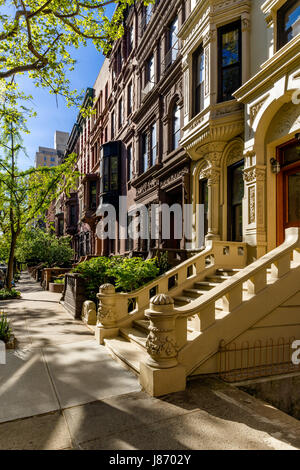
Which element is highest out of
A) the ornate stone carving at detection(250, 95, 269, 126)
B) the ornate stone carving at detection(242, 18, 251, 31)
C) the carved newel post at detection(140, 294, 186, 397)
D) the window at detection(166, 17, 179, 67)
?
the window at detection(166, 17, 179, 67)

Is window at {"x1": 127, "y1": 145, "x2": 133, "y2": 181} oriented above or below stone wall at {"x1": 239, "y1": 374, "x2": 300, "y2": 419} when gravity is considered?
above

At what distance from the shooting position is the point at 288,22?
734 cm

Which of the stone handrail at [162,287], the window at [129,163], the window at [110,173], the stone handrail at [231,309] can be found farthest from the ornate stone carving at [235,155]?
the window at [110,173]

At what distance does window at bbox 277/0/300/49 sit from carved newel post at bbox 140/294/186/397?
7352 mm

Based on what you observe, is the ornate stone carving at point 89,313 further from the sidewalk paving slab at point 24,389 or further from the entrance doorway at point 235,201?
the entrance doorway at point 235,201

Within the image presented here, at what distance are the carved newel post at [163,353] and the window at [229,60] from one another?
24.8ft

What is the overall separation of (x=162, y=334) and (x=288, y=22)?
8.20 metres

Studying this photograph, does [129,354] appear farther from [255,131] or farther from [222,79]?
[222,79]

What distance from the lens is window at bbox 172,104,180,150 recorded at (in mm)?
12406

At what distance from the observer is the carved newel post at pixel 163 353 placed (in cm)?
409

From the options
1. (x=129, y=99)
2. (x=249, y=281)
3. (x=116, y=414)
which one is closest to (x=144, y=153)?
(x=129, y=99)

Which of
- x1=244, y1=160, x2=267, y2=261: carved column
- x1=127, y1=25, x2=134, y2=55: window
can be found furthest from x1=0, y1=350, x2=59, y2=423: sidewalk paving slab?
x1=127, y1=25, x2=134, y2=55: window

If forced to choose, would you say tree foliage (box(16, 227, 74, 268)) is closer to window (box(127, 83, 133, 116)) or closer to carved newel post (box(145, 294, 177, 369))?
window (box(127, 83, 133, 116))

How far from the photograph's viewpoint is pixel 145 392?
4.16 meters
